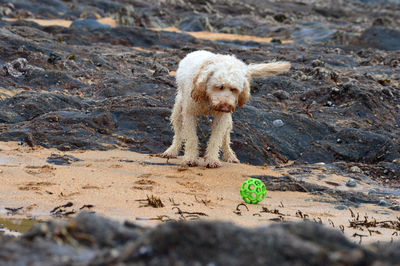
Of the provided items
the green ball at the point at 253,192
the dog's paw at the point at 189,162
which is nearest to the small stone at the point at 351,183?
the green ball at the point at 253,192

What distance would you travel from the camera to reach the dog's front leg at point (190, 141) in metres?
7.18

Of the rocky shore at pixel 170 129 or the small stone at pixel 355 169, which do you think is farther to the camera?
the small stone at pixel 355 169

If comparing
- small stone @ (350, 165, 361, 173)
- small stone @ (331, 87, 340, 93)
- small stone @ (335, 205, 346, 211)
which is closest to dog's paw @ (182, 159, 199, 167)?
small stone @ (335, 205, 346, 211)

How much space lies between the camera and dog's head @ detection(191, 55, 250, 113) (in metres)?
6.34

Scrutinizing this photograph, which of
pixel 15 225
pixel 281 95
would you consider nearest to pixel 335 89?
pixel 281 95

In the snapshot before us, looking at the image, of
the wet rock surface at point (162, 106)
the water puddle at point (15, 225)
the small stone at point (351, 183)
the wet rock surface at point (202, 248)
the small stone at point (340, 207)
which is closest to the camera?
the wet rock surface at point (202, 248)

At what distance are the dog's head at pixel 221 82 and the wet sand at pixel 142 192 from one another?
102 cm

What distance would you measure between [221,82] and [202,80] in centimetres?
25

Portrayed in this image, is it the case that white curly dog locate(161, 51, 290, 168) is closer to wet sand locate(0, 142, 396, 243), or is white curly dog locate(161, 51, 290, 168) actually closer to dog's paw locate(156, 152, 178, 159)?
dog's paw locate(156, 152, 178, 159)

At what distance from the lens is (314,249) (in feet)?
5.69

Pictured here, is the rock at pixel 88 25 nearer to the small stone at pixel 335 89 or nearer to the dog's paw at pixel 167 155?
the small stone at pixel 335 89

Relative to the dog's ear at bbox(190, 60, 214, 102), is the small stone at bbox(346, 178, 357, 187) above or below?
below

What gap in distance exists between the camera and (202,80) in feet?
21.0

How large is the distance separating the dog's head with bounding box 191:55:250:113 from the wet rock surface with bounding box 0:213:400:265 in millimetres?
4412
